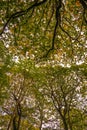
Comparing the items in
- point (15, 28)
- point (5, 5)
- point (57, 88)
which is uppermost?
point (57, 88)

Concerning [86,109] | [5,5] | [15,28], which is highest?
[86,109]

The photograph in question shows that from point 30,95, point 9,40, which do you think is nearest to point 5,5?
point 9,40

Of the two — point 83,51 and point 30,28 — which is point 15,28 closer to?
point 30,28

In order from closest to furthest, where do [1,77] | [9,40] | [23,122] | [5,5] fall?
1. [5,5]
2. [9,40]
3. [1,77]
4. [23,122]

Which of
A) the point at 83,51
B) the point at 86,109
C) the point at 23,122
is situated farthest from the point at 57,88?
the point at 83,51

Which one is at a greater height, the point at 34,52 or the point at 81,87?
the point at 81,87

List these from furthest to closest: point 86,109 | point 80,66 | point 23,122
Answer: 1. point 23,122
2. point 86,109
3. point 80,66

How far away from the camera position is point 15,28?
14062 mm

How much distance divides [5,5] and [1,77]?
21.2m

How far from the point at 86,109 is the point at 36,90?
857 centimetres

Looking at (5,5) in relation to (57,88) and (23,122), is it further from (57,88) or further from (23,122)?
(23,122)

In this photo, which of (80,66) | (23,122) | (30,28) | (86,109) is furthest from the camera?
(23,122)

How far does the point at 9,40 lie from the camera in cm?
1678

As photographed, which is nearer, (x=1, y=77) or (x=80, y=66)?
(x=1, y=77)
